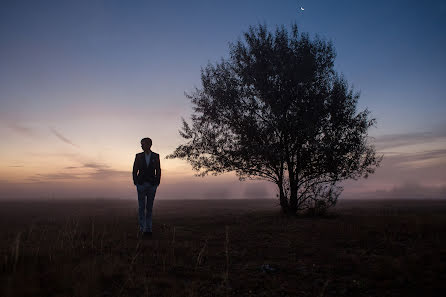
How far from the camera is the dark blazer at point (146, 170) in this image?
37.8 ft

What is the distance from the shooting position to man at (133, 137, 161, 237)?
1152 cm

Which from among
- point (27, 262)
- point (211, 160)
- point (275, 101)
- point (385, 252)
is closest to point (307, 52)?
point (275, 101)

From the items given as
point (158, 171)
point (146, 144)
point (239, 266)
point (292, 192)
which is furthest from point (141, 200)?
point (292, 192)

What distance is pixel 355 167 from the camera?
59.7 ft

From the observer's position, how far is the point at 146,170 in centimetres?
1156

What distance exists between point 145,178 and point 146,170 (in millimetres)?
337

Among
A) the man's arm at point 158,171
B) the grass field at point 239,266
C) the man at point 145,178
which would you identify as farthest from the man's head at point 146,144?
the grass field at point 239,266

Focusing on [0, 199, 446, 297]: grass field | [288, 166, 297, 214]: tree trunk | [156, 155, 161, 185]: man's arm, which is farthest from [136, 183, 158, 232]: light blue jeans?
[288, 166, 297, 214]: tree trunk

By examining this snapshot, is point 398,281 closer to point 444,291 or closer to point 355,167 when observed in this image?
point 444,291

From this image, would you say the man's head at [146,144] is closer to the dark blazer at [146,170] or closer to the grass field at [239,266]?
the dark blazer at [146,170]

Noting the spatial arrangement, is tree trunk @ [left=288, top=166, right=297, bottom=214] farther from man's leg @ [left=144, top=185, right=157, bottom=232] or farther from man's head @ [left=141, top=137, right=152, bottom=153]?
man's head @ [left=141, top=137, right=152, bottom=153]

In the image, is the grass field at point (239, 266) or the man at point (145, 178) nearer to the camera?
the grass field at point (239, 266)

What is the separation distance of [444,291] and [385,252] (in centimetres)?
307

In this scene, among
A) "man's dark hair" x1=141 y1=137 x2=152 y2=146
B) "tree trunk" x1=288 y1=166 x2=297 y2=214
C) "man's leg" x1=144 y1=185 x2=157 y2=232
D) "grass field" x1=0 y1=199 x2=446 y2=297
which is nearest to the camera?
"grass field" x1=0 y1=199 x2=446 y2=297
